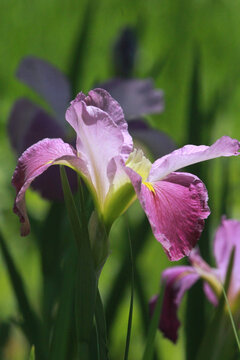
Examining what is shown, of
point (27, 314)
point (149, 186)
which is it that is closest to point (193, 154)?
point (149, 186)

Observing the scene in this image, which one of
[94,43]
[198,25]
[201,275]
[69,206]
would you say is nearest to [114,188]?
[69,206]

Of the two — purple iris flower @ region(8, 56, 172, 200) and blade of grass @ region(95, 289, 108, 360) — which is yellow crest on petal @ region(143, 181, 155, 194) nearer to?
blade of grass @ region(95, 289, 108, 360)

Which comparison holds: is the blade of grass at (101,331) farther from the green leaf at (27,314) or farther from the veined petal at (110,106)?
the green leaf at (27,314)

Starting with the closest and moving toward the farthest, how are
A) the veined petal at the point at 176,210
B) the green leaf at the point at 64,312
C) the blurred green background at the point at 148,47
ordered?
1. the veined petal at the point at 176,210
2. the green leaf at the point at 64,312
3. the blurred green background at the point at 148,47

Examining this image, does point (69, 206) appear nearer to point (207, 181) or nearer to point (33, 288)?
point (207, 181)

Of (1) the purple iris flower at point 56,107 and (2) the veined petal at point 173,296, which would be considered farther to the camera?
(1) the purple iris flower at point 56,107

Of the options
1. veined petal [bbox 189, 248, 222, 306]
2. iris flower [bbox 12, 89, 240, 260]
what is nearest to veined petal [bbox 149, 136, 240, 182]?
iris flower [bbox 12, 89, 240, 260]

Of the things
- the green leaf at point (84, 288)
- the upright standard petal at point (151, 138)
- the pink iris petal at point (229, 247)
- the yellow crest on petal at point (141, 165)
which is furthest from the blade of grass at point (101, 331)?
the upright standard petal at point (151, 138)

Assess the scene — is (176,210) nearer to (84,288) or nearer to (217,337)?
(84,288)
